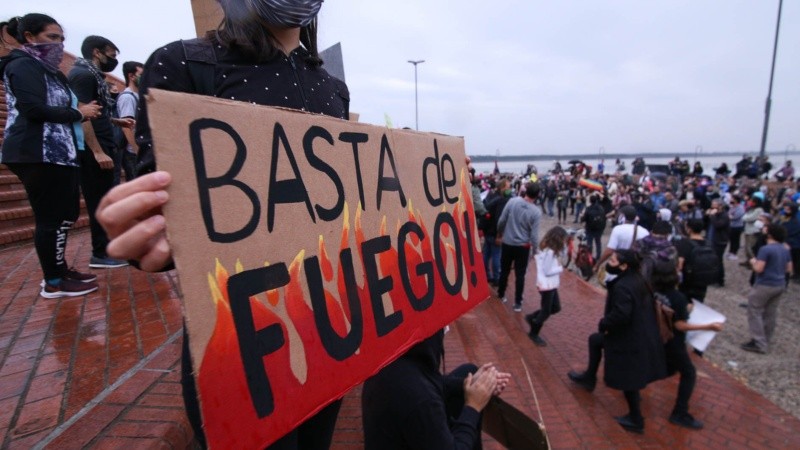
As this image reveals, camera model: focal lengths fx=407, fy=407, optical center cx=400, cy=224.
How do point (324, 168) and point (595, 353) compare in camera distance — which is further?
point (595, 353)

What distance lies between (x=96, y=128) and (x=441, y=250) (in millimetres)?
3179

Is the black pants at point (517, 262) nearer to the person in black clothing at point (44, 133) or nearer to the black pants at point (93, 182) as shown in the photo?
the black pants at point (93, 182)

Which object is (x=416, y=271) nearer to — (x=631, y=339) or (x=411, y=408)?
(x=411, y=408)

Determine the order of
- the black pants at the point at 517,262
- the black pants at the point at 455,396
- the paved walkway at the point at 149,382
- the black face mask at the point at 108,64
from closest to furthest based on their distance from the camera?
the paved walkway at the point at 149,382 → the black pants at the point at 455,396 → the black face mask at the point at 108,64 → the black pants at the point at 517,262

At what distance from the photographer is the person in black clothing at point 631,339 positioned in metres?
3.87

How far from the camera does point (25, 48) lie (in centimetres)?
251

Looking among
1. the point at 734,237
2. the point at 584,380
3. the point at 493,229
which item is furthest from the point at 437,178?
the point at 734,237

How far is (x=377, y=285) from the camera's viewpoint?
1.28 m

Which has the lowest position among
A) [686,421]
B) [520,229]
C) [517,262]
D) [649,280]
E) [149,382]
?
[686,421]

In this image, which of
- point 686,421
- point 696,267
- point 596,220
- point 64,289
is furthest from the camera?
point 596,220

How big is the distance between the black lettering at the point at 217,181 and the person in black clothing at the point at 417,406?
104cm

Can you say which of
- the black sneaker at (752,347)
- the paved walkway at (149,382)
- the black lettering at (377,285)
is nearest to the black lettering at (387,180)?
the black lettering at (377,285)

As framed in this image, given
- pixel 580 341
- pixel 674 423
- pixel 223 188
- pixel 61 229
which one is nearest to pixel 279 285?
pixel 223 188

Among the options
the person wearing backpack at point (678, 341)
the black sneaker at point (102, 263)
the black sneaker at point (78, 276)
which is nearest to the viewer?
the black sneaker at point (78, 276)
